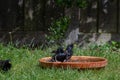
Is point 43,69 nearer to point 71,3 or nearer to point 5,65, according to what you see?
point 5,65

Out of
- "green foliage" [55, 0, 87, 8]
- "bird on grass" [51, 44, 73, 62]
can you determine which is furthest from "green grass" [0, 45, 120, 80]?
"green foliage" [55, 0, 87, 8]

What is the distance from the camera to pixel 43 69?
5.86m

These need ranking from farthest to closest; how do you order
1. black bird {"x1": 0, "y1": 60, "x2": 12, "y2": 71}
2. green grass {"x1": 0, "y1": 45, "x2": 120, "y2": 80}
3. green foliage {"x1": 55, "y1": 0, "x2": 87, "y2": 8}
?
green foliage {"x1": 55, "y1": 0, "x2": 87, "y2": 8}
black bird {"x1": 0, "y1": 60, "x2": 12, "y2": 71}
green grass {"x1": 0, "y1": 45, "x2": 120, "y2": 80}

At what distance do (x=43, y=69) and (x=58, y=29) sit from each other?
7.45 ft

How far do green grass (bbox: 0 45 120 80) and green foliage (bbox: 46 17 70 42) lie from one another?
484 millimetres

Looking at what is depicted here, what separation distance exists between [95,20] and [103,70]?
258 centimetres

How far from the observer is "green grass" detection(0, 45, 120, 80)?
5.33m

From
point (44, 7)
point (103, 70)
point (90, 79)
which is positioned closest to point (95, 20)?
point (44, 7)

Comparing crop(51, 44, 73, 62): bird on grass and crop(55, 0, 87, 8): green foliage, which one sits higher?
crop(55, 0, 87, 8): green foliage

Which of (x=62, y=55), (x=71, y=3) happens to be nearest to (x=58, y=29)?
(x=71, y=3)

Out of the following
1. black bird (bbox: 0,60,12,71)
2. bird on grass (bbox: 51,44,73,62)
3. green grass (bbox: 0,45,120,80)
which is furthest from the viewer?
bird on grass (bbox: 51,44,73,62)

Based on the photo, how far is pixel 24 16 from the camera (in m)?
8.38

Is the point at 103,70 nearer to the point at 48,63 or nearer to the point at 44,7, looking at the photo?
the point at 48,63

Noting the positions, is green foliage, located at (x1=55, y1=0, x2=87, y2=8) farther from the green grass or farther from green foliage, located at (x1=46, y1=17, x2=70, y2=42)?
the green grass
